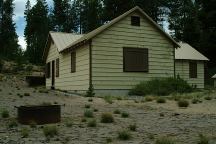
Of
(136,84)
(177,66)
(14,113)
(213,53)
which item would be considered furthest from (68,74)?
(213,53)

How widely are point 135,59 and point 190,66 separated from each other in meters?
11.2

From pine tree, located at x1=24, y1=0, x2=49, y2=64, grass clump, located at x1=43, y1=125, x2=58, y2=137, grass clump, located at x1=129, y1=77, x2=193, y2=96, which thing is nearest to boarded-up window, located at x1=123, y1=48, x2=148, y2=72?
grass clump, located at x1=129, y1=77, x2=193, y2=96

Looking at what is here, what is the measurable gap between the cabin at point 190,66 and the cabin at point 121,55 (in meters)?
→ 7.40

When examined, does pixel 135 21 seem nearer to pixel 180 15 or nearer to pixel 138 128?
pixel 138 128

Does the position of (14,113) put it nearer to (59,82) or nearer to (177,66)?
(59,82)

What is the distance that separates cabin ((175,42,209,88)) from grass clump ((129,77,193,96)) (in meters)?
8.56

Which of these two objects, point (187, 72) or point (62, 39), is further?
point (187, 72)

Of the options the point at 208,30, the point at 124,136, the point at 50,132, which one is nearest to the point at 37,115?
the point at 50,132

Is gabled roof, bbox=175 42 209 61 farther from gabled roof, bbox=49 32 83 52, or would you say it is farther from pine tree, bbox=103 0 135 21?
pine tree, bbox=103 0 135 21

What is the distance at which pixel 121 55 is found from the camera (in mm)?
21328

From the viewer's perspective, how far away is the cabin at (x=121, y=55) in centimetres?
2081

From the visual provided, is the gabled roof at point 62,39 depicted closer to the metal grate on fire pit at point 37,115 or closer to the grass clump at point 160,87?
the grass clump at point 160,87

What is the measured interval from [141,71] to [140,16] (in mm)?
3180

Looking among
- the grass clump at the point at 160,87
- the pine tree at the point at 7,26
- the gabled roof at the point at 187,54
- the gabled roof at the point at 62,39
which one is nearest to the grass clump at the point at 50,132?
the grass clump at the point at 160,87
